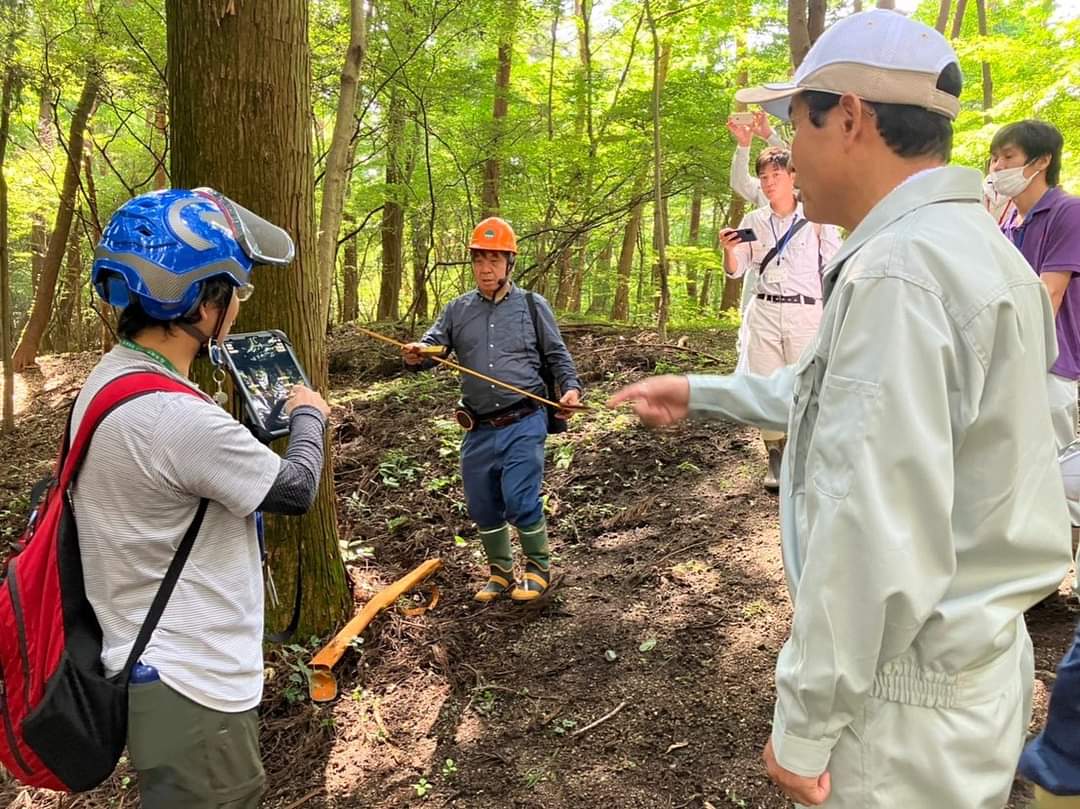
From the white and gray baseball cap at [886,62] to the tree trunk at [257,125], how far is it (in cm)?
269

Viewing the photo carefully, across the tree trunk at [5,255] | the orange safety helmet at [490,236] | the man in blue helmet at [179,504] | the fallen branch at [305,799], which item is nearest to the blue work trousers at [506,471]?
the orange safety helmet at [490,236]

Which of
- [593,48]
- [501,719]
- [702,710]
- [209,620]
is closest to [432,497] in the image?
[501,719]

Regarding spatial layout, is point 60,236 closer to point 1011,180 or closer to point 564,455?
point 564,455

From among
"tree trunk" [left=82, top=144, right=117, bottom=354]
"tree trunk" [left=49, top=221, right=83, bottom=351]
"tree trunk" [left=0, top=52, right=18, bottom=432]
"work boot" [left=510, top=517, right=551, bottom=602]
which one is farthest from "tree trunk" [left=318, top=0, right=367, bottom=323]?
"tree trunk" [left=49, top=221, right=83, bottom=351]

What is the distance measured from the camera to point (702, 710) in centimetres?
326

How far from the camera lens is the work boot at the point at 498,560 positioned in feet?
14.9

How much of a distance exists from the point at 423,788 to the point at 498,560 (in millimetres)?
1696

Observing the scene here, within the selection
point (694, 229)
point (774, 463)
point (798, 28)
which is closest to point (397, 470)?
point (774, 463)

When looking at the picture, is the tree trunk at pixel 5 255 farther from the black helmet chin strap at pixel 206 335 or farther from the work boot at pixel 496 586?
the black helmet chin strap at pixel 206 335

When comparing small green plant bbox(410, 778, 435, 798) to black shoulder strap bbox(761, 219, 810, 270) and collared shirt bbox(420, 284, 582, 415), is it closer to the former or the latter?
collared shirt bbox(420, 284, 582, 415)

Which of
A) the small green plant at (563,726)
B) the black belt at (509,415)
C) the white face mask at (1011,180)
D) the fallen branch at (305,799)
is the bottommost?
the fallen branch at (305,799)

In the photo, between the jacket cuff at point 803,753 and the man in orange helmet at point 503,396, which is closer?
the jacket cuff at point 803,753

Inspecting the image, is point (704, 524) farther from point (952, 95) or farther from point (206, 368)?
point (952, 95)

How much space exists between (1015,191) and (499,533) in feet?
11.3
